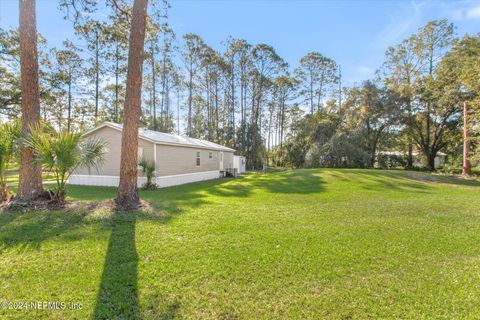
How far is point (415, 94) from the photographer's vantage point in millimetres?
22406

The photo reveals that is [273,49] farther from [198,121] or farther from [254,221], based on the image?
[254,221]

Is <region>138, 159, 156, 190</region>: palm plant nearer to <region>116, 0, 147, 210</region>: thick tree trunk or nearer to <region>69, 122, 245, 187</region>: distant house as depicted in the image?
<region>69, 122, 245, 187</region>: distant house

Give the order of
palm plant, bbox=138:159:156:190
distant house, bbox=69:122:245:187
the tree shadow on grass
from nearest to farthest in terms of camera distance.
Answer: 1. the tree shadow on grass
2. palm plant, bbox=138:159:156:190
3. distant house, bbox=69:122:245:187

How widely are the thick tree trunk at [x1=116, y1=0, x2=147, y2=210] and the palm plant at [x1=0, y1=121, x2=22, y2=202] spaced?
284 cm

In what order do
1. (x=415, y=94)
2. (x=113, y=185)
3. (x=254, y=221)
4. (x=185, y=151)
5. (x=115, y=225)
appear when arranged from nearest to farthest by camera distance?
(x=115, y=225) < (x=254, y=221) < (x=113, y=185) < (x=185, y=151) < (x=415, y=94)

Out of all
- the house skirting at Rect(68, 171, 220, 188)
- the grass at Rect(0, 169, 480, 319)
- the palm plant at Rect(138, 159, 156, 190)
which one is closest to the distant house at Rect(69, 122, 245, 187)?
the house skirting at Rect(68, 171, 220, 188)

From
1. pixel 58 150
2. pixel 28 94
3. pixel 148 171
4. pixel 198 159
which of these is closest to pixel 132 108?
pixel 58 150

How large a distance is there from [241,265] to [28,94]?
24.4ft

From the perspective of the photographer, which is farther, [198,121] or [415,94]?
[198,121]

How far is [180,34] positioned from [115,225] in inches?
1009

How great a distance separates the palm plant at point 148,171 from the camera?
11227 millimetres

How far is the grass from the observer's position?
244 cm

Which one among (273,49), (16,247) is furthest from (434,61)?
(16,247)

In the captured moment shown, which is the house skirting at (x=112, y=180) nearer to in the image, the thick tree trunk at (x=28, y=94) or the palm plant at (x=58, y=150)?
the thick tree trunk at (x=28, y=94)
